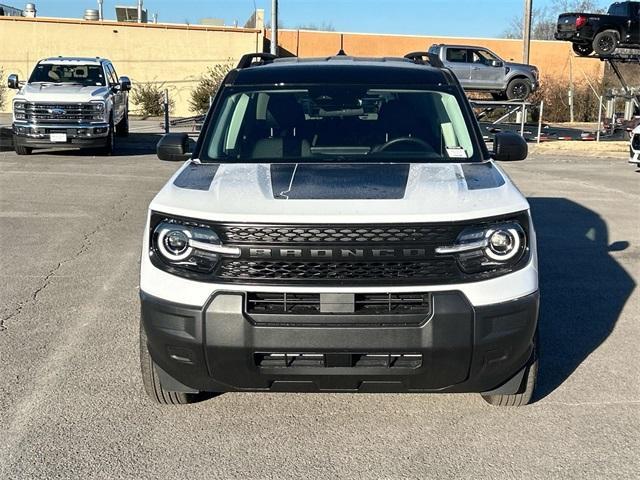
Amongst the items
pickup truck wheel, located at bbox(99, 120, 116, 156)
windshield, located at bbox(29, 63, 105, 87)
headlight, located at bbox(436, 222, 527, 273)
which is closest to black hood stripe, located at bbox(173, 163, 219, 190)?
headlight, located at bbox(436, 222, 527, 273)

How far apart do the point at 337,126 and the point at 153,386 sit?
1968 mm

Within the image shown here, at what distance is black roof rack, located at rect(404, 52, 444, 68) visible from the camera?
5.59 metres

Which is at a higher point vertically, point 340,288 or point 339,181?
point 339,181

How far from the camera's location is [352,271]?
3.46 m

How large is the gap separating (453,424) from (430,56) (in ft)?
9.49

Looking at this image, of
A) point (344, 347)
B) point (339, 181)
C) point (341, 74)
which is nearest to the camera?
point (344, 347)

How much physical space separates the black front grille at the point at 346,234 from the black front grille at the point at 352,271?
3.9 inches

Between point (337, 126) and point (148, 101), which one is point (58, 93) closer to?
point (337, 126)

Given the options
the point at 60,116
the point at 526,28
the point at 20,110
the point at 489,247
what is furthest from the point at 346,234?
the point at 526,28

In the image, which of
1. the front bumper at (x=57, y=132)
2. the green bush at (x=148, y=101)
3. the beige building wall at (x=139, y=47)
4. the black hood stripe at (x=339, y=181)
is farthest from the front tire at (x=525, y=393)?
the beige building wall at (x=139, y=47)

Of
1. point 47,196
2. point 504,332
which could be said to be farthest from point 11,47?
point 504,332

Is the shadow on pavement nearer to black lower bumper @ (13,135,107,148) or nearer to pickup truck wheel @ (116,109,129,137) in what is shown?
black lower bumper @ (13,135,107,148)

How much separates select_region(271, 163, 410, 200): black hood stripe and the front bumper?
12924mm

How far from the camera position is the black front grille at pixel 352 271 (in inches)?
136
